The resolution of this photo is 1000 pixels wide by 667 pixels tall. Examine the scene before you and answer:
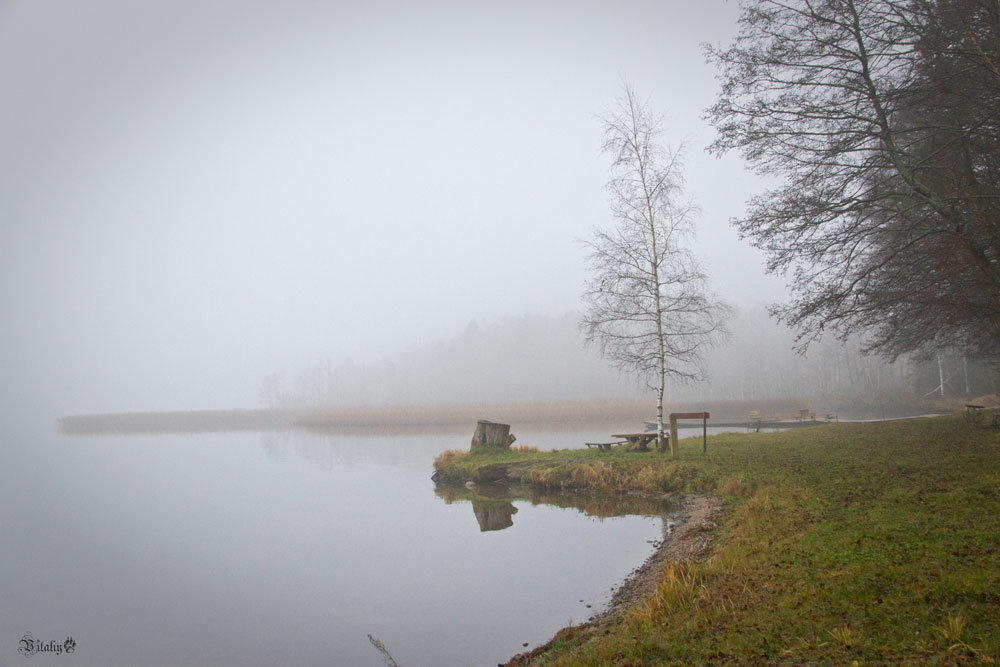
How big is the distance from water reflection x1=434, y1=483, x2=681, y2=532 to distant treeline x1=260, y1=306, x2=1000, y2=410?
99.1ft

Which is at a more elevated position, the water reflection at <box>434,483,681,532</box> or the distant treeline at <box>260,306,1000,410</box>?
the distant treeline at <box>260,306,1000,410</box>

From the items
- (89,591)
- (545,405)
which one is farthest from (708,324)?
(545,405)

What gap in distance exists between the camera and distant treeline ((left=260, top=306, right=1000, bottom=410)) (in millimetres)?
48219

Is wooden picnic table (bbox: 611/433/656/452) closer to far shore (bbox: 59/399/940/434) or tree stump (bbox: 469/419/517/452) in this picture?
tree stump (bbox: 469/419/517/452)

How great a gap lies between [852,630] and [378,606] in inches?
288

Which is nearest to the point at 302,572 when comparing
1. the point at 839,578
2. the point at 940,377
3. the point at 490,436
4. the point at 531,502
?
the point at 531,502

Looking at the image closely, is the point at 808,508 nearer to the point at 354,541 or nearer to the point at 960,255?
the point at 960,255

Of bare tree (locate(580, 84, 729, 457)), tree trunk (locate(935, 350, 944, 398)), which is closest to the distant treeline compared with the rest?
tree trunk (locate(935, 350, 944, 398))

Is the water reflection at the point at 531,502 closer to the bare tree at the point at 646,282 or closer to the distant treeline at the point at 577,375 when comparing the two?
the bare tree at the point at 646,282

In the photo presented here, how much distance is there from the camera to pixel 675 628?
5.56 m

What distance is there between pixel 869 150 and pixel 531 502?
12624mm

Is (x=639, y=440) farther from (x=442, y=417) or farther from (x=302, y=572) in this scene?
(x=442, y=417)

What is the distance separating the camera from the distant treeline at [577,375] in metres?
48.2

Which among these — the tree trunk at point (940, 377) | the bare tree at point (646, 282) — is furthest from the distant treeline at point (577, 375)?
the bare tree at point (646, 282)
